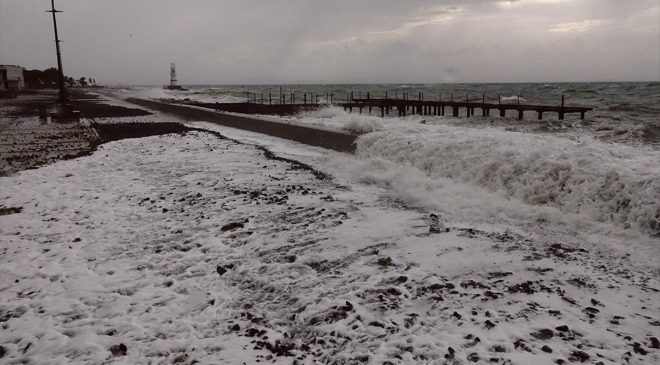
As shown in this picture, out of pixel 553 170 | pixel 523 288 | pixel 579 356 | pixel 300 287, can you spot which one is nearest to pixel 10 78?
pixel 553 170

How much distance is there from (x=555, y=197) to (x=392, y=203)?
8.05 feet

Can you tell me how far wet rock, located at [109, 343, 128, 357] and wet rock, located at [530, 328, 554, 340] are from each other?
2804 mm

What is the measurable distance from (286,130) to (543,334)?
1209 cm

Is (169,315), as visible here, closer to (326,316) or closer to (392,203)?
(326,316)

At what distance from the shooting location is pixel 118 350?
3.13m

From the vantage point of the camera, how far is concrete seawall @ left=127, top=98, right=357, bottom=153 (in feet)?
39.5

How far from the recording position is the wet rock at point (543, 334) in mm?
3172

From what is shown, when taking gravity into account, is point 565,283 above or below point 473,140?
below

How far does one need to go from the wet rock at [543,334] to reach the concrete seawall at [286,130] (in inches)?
340

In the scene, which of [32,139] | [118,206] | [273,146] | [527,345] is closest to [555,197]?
[527,345]

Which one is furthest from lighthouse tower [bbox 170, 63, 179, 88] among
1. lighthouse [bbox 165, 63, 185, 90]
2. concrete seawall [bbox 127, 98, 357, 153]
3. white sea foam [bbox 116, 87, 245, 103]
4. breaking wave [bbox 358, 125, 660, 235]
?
breaking wave [bbox 358, 125, 660, 235]

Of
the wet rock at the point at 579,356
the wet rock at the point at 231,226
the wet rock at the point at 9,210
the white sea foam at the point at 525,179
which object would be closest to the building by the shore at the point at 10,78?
the wet rock at the point at 9,210

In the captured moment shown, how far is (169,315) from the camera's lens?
3.61m

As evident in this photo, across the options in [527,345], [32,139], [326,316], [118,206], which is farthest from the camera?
[32,139]
